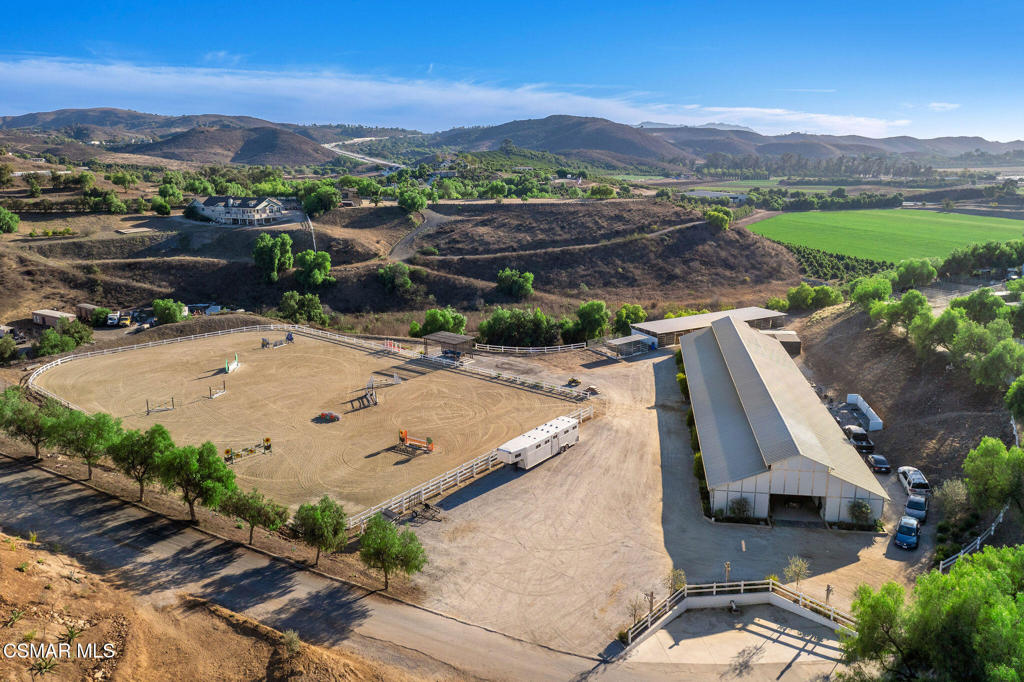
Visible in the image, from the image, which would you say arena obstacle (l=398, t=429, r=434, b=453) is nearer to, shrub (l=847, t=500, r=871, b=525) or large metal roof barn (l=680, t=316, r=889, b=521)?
large metal roof barn (l=680, t=316, r=889, b=521)

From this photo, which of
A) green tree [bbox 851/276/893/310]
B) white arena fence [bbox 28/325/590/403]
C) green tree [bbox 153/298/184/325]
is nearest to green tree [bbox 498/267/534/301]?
white arena fence [bbox 28/325/590/403]

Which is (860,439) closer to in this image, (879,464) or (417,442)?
(879,464)

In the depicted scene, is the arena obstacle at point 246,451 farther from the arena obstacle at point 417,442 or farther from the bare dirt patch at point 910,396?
the bare dirt patch at point 910,396

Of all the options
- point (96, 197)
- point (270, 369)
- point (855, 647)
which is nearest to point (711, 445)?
point (855, 647)

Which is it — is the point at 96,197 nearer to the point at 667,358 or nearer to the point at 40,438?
the point at 40,438

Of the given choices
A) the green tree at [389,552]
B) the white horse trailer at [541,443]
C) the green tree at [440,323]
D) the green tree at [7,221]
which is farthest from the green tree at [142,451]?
the green tree at [7,221]

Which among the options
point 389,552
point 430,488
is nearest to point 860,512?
point 430,488

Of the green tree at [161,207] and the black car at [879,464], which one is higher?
the green tree at [161,207]
